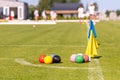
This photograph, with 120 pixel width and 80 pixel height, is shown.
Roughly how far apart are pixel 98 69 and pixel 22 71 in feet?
6.18

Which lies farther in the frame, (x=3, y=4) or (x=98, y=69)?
(x=3, y=4)

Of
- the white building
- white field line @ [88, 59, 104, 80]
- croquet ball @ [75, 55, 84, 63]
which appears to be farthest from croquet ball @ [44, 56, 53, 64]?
the white building

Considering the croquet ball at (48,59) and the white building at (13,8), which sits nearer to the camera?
the croquet ball at (48,59)

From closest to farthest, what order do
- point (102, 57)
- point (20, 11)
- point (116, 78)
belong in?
point (116, 78)
point (102, 57)
point (20, 11)

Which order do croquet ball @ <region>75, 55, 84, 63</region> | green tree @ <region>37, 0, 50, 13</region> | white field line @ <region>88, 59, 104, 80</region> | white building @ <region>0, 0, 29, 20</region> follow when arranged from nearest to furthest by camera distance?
white field line @ <region>88, 59, 104, 80</region>, croquet ball @ <region>75, 55, 84, 63</region>, white building @ <region>0, 0, 29, 20</region>, green tree @ <region>37, 0, 50, 13</region>

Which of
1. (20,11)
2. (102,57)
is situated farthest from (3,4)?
(102,57)

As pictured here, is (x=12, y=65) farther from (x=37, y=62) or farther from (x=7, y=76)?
(x=7, y=76)

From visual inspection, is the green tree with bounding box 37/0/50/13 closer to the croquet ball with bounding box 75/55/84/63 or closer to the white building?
the white building

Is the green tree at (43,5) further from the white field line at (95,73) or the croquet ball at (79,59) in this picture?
the white field line at (95,73)

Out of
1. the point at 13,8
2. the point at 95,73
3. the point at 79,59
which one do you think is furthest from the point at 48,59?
the point at 13,8

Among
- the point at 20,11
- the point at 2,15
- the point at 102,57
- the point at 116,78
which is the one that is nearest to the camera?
the point at 116,78

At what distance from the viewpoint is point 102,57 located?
13047 mm

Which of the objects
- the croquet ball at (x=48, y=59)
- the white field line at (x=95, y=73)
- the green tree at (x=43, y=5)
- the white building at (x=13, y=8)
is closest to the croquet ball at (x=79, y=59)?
the white field line at (x=95, y=73)

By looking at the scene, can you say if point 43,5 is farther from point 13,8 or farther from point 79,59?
point 79,59
